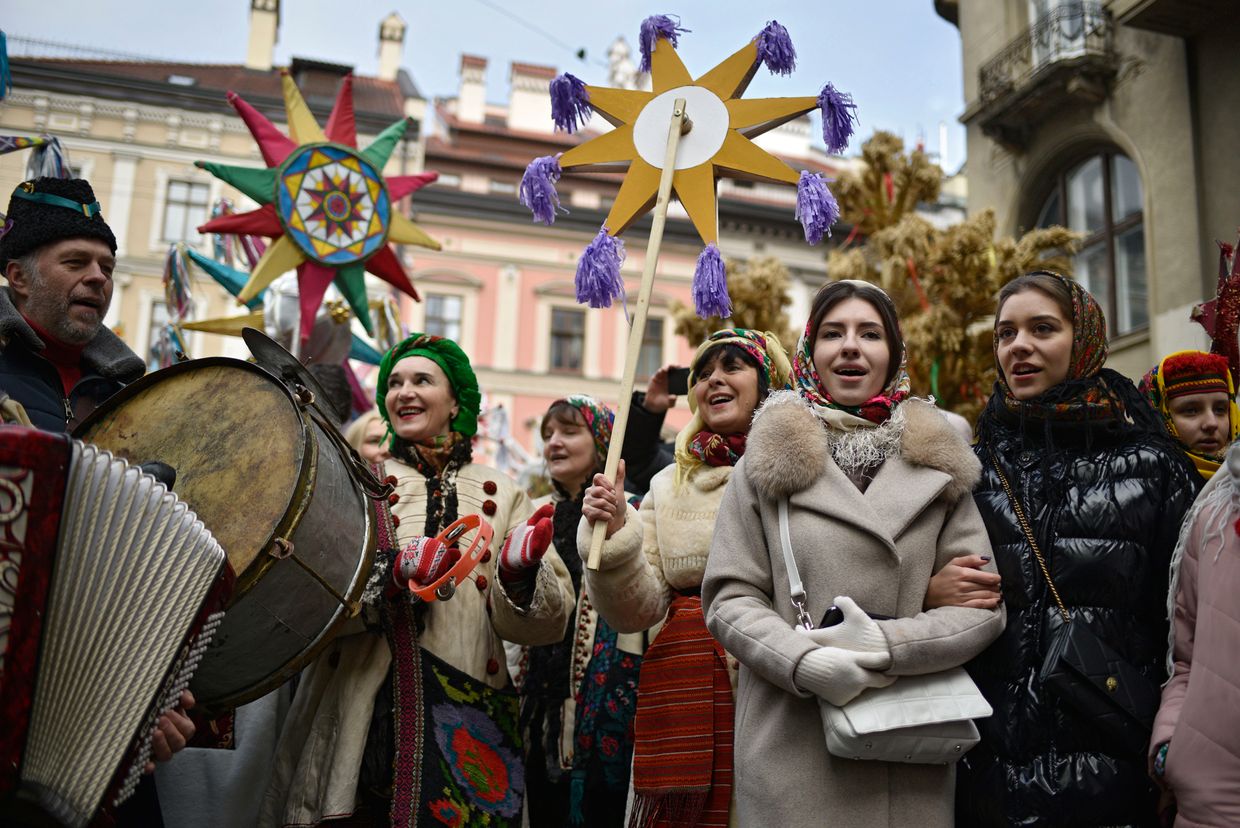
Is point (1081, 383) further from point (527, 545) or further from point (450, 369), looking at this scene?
point (450, 369)

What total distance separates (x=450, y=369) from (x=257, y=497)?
1386 millimetres

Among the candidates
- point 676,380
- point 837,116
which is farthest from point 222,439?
point 676,380

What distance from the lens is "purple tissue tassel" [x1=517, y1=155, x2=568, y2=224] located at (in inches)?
129

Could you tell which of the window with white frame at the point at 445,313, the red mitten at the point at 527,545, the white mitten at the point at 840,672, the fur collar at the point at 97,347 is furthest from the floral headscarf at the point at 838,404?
the window with white frame at the point at 445,313

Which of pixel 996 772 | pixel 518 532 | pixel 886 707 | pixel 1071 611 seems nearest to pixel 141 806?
pixel 518 532

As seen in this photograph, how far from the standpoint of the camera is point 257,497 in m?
2.39

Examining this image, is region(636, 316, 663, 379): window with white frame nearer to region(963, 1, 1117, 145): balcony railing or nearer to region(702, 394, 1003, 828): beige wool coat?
region(963, 1, 1117, 145): balcony railing

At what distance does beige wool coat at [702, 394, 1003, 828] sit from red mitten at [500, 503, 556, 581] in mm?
610

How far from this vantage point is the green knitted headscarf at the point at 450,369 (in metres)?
3.68

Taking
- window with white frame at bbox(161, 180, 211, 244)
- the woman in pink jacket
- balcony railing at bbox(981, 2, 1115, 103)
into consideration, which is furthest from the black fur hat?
window with white frame at bbox(161, 180, 211, 244)

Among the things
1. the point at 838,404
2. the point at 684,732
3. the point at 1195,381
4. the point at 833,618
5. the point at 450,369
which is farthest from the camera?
the point at 450,369

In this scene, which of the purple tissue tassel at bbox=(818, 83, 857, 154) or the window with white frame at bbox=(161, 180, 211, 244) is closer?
the purple tissue tassel at bbox=(818, 83, 857, 154)

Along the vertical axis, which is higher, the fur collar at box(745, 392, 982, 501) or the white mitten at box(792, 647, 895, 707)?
the fur collar at box(745, 392, 982, 501)

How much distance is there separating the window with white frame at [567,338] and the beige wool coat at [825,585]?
2514cm
